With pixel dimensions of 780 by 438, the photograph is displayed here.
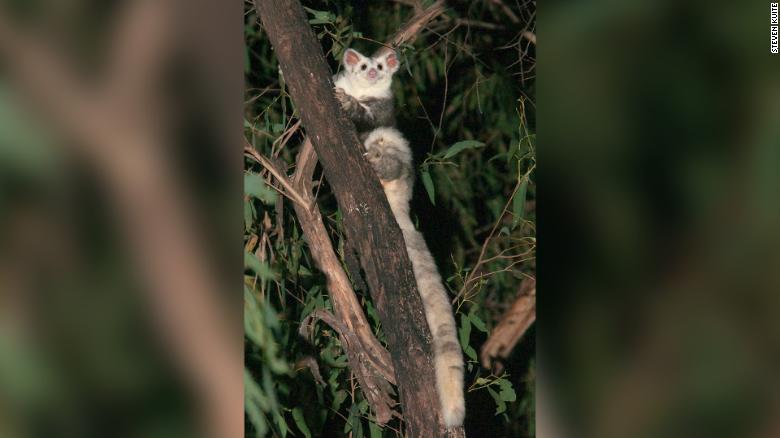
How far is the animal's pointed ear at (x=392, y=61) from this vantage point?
A: 6.91ft

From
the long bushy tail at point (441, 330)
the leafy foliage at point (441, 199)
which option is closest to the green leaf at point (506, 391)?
the leafy foliage at point (441, 199)

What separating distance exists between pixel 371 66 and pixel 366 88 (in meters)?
0.07

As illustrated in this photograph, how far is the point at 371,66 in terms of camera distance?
2.06m

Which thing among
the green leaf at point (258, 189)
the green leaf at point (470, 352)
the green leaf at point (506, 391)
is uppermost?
the green leaf at point (258, 189)

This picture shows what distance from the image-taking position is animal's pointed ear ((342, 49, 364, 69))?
6.81 ft
